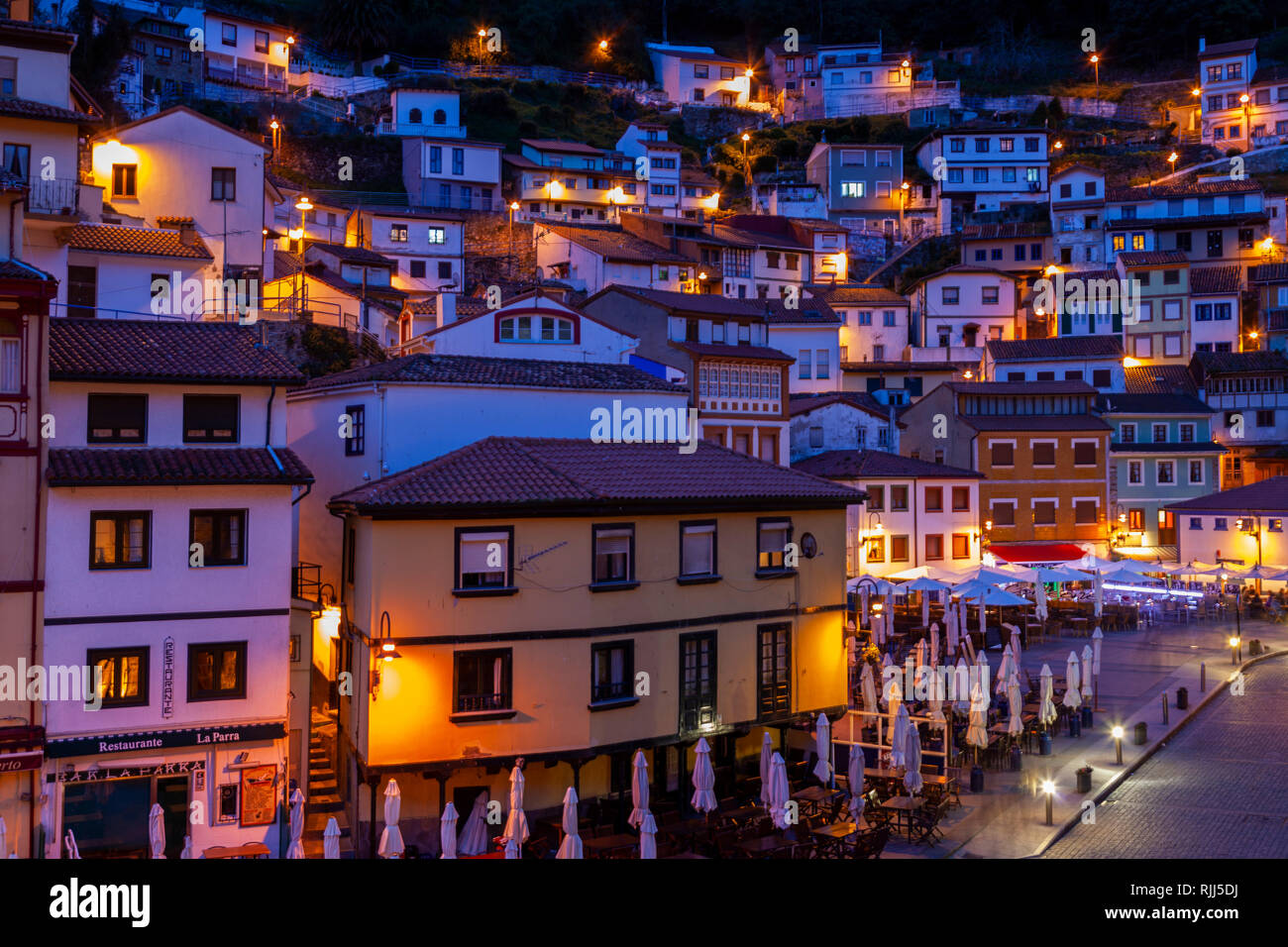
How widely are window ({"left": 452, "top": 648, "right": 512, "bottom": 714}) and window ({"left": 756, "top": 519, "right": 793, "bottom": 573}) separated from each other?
23.7ft

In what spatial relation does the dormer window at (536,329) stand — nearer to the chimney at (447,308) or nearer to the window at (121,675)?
the chimney at (447,308)

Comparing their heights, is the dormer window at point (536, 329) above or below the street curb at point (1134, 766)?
above

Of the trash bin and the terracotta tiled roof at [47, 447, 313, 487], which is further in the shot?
the trash bin

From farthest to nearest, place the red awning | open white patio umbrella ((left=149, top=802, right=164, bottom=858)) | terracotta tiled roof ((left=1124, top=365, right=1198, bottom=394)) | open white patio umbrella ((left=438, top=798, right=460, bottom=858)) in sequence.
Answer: terracotta tiled roof ((left=1124, top=365, right=1198, bottom=394)) < the red awning < open white patio umbrella ((left=149, top=802, right=164, bottom=858)) < open white patio umbrella ((left=438, top=798, right=460, bottom=858))

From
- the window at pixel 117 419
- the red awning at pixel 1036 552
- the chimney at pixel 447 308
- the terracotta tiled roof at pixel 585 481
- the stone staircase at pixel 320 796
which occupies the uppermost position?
the chimney at pixel 447 308

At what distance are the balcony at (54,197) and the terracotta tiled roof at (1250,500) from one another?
52.3 meters

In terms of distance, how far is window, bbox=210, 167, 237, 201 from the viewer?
157ft

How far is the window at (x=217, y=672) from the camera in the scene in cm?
2267

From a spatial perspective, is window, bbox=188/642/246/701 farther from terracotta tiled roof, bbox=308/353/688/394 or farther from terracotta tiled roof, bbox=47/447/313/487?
terracotta tiled roof, bbox=308/353/688/394

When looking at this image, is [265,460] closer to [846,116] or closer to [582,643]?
[582,643]

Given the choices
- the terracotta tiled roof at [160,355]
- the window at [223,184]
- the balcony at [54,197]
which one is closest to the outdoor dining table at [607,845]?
the terracotta tiled roof at [160,355]

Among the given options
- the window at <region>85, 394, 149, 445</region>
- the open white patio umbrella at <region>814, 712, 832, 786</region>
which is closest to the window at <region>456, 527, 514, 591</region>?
the window at <region>85, 394, 149, 445</region>

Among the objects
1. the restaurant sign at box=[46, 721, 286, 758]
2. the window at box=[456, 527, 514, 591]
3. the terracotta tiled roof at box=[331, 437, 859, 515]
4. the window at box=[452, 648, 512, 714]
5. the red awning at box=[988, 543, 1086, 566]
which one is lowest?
the restaurant sign at box=[46, 721, 286, 758]

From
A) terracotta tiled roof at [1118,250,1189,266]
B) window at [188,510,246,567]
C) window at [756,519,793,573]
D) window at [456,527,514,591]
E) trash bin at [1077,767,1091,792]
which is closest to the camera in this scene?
window at [188,510,246,567]
